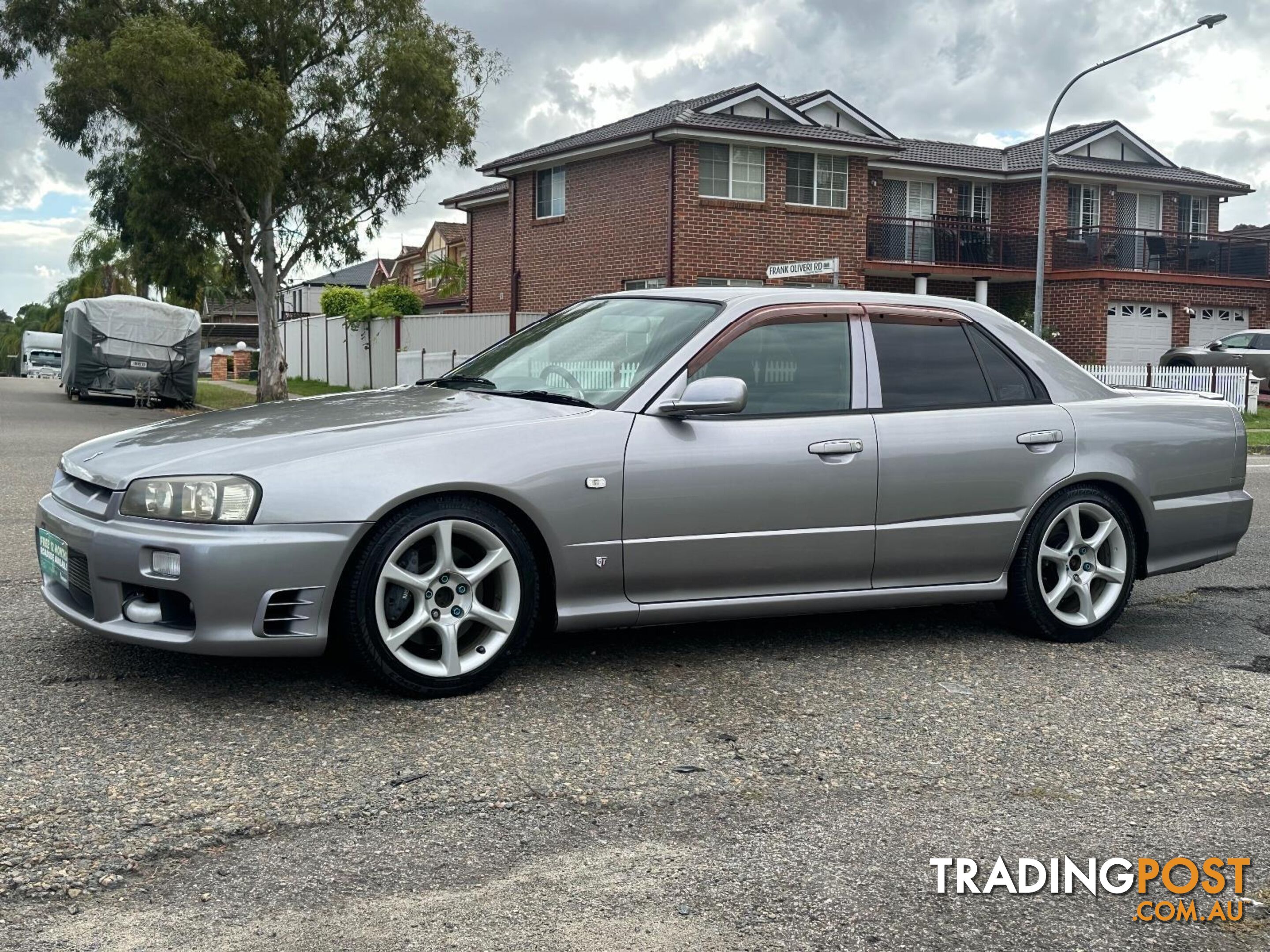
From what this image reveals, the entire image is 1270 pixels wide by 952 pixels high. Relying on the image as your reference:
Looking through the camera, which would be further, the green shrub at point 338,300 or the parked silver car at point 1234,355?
the green shrub at point 338,300

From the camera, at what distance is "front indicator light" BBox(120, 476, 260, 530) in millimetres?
4379

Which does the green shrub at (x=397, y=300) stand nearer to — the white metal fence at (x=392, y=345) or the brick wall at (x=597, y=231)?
the white metal fence at (x=392, y=345)

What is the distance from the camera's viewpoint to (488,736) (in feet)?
14.2

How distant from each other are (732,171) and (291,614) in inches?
1034

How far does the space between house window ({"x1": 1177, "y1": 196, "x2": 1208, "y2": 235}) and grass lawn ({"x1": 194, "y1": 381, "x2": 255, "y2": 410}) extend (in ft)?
86.5

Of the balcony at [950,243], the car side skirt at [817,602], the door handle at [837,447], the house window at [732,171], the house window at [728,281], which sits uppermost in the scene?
the house window at [732,171]

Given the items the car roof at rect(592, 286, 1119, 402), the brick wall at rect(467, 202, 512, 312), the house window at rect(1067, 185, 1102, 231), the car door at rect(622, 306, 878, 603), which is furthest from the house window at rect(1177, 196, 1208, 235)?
the car door at rect(622, 306, 878, 603)

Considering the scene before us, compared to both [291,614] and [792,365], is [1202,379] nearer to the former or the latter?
[792,365]

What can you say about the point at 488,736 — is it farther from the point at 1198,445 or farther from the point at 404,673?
the point at 1198,445

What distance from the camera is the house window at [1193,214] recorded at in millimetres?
39281

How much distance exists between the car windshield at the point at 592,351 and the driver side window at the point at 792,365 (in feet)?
0.61

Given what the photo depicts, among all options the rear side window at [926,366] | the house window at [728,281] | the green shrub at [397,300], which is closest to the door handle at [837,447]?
the rear side window at [926,366]

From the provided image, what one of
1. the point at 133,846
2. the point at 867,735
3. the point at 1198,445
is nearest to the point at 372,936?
the point at 133,846
